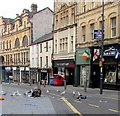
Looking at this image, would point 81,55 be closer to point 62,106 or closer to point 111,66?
point 111,66

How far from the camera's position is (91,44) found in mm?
30297

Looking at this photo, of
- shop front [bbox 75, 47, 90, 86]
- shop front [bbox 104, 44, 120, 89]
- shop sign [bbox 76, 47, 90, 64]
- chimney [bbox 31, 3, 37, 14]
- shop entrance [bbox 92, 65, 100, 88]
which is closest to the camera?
shop front [bbox 104, 44, 120, 89]

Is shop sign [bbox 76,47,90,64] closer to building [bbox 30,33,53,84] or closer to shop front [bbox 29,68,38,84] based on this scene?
building [bbox 30,33,53,84]

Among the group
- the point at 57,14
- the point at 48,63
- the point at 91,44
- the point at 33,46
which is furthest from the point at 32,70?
the point at 91,44

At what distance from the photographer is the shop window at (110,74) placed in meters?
27.0

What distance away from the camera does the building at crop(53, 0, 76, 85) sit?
118ft

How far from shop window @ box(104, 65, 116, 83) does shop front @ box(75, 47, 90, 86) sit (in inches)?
128

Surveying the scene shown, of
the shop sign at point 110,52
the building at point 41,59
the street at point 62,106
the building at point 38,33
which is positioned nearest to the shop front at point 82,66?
the shop sign at point 110,52

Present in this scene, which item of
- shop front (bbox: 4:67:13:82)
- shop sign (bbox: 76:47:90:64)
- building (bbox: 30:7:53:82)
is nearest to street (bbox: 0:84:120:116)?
shop sign (bbox: 76:47:90:64)

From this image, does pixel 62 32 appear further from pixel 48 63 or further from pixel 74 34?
pixel 48 63

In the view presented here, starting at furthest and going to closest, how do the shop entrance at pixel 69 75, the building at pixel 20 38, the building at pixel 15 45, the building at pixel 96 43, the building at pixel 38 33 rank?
the building at pixel 15 45
the building at pixel 20 38
the building at pixel 38 33
the shop entrance at pixel 69 75
the building at pixel 96 43

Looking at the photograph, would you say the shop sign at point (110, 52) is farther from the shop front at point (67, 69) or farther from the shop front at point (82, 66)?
the shop front at point (67, 69)

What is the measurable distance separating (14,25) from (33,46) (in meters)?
14.2

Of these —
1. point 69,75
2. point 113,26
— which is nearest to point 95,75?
point 113,26
